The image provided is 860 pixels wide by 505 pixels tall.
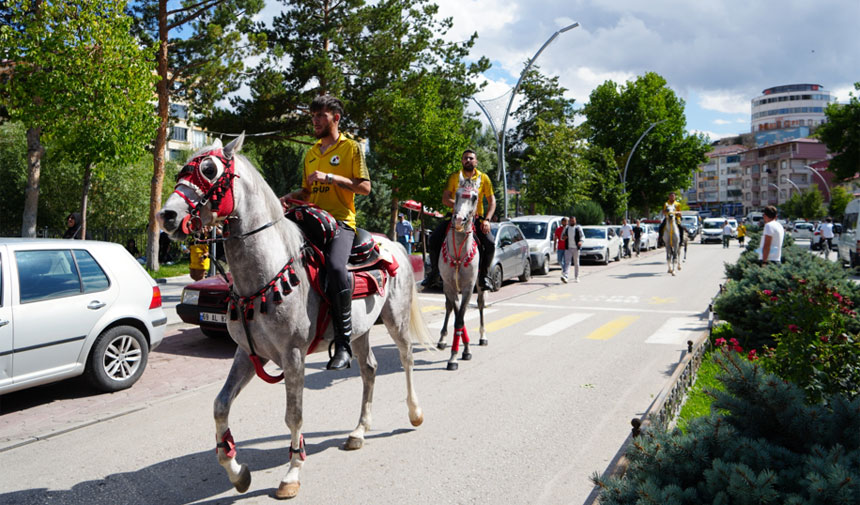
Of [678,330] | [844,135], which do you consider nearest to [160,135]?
[678,330]

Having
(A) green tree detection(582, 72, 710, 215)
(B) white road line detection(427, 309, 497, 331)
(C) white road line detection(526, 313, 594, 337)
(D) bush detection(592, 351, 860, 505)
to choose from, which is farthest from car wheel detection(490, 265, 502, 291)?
(A) green tree detection(582, 72, 710, 215)

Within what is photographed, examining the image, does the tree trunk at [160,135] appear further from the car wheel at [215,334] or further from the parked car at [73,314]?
the parked car at [73,314]

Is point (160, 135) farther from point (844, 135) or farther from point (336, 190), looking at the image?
point (844, 135)

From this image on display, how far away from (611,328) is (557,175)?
76.0 feet

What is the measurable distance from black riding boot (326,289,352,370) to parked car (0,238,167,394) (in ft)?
11.4

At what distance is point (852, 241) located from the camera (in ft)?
75.2

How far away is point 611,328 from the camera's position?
1126cm

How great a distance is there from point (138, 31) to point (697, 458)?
21.7 meters

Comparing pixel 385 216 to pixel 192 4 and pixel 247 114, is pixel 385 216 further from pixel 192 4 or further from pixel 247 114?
pixel 192 4

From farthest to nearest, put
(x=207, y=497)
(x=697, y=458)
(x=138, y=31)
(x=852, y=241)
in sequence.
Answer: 1. (x=852, y=241)
2. (x=138, y=31)
3. (x=207, y=497)
4. (x=697, y=458)

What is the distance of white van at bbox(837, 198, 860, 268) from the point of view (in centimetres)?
2188

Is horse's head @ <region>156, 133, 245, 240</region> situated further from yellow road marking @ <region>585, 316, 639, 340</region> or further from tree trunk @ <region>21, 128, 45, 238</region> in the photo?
tree trunk @ <region>21, 128, 45, 238</region>

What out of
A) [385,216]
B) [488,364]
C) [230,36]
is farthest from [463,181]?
[385,216]

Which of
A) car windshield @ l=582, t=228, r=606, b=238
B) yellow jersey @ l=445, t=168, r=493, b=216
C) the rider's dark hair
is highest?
the rider's dark hair
